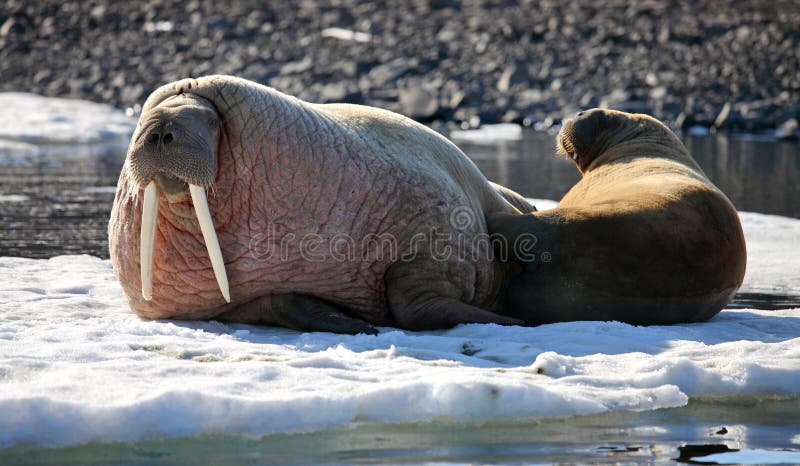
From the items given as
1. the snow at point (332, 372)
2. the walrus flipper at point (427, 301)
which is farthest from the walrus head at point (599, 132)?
the walrus flipper at point (427, 301)

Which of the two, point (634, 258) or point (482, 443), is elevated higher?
point (482, 443)

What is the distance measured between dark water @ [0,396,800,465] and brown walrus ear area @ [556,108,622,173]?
3.48 m

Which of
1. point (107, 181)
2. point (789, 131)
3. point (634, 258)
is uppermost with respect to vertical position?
point (634, 258)

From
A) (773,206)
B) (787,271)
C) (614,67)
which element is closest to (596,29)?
(614,67)

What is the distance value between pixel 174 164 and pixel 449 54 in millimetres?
25639

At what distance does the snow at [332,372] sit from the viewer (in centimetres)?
371

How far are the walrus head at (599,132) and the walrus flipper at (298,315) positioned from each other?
8.06ft

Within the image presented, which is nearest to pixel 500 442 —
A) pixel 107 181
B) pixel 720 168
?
pixel 107 181

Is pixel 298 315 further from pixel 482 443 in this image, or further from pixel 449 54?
pixel 449 54

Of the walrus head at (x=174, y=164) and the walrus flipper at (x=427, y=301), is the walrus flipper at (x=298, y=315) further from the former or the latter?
the walrus head at (x=174, y=164)

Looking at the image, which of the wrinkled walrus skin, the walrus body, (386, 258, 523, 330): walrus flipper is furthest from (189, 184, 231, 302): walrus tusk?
the walrus body

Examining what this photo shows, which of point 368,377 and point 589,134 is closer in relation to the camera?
point 368,377

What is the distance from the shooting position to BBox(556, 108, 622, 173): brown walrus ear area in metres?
7.38

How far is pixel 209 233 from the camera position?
5.03 metres
